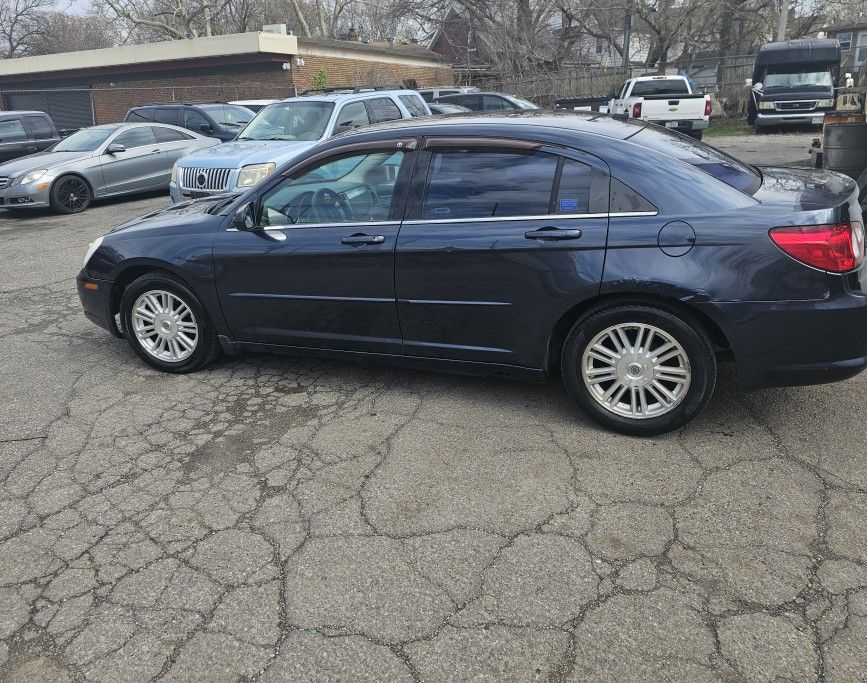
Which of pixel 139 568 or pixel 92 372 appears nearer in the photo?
pixel 139 568

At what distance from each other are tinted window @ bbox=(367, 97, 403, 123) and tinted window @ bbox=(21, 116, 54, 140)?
9541mm

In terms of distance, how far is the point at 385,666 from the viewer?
256 centimetres

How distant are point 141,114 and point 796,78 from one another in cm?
→ 1825

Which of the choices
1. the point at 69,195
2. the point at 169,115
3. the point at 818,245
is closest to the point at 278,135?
the point at 69,195

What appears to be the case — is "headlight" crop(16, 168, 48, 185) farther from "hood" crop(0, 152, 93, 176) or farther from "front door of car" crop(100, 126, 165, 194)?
"front door of car" crop(100, 126, 165, 194)

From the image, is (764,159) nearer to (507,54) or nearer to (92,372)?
(92,372)

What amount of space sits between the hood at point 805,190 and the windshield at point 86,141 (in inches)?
481

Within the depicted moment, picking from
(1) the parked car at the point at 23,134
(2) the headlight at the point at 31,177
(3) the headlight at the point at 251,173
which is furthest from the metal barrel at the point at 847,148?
(1) the parked car at the point at 23,134

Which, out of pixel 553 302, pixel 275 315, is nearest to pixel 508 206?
pixel 553 302

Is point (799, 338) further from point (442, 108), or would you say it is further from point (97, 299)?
point (442, 108)

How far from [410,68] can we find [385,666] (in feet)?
120

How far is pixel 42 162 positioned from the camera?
12.9 m

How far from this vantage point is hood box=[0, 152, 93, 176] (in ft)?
41.4

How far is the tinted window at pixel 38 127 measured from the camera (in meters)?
16.1
